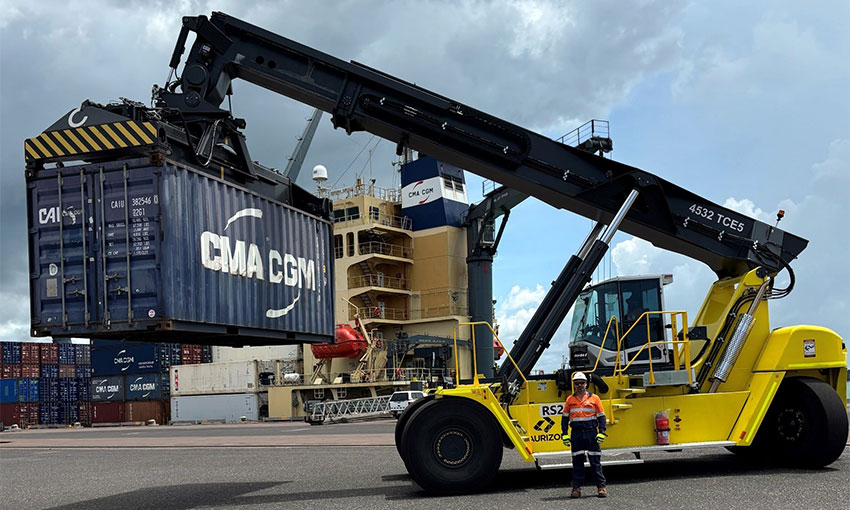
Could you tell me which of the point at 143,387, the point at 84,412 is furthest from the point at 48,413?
the point at 143,387

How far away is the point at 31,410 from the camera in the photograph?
59.4m

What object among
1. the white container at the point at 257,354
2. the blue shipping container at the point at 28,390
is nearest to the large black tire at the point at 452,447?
the white container at the point at 257,354

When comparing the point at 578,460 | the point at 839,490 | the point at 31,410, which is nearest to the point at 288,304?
the point at 578,460

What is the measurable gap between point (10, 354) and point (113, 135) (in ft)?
178

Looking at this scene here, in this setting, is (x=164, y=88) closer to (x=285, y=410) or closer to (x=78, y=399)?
(x=285, y=410)

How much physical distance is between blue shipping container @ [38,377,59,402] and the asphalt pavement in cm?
4514

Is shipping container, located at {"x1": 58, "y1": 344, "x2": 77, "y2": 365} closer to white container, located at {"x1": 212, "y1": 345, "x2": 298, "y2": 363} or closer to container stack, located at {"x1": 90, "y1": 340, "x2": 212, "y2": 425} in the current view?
container stack, located at {"x1": 90, "y1": 340, "x2": 212, "y2": 425}

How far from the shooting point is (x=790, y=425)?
40.5ft

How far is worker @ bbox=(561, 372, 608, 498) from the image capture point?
10328 mm

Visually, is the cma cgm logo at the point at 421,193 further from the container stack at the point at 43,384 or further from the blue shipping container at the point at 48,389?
the blue shipping container at the point at 48,389

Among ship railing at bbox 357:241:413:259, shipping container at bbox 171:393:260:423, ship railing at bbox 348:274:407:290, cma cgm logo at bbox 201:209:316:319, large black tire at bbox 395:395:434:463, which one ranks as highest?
ship railing at bbox 357:241:413:259

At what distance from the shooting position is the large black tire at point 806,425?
38.5 feet

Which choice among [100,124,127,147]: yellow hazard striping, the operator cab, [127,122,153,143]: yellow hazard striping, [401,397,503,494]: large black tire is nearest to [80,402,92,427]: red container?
[100,124,127,147]: yellow hazard striping

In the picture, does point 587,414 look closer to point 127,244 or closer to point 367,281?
point 127,244
